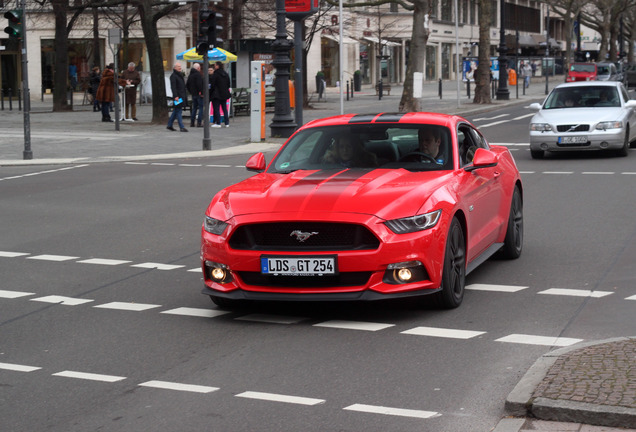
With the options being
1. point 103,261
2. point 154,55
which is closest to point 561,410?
point 103,261

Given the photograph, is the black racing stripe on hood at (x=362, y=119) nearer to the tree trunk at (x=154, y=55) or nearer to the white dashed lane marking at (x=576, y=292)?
the white dashed lane marking at (x=576, y=292)

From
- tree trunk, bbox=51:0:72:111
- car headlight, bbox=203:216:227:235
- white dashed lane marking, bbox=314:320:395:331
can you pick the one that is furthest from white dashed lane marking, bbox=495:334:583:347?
tree trunk, bbox=51:0:72:111

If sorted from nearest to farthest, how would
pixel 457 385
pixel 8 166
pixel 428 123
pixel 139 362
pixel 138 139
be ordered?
pixel 457 385 < pixel 139 362 < pixel 428 123 < pixel 8 166 < pixel 138 139

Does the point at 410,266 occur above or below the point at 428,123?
below

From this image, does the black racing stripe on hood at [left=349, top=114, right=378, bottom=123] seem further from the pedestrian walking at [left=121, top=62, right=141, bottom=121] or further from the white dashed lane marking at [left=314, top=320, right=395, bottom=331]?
the pedestrian walking at [left=121, top=62, right=141, bottom=121]

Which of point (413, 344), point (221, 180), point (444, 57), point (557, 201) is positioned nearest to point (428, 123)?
point (413, 344)

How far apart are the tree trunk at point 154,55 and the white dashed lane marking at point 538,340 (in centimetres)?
2726

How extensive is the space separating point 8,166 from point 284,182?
1570 cm

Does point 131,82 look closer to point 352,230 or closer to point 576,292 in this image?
point 576,292

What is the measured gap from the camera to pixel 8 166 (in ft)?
74.8

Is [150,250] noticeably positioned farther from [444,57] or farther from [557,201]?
[444,57]

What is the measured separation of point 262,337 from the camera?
7.38m

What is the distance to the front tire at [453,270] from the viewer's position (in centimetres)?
788

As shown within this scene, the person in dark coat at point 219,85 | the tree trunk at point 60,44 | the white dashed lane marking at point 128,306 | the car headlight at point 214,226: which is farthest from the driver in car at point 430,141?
the tree trunk at point 60,44
